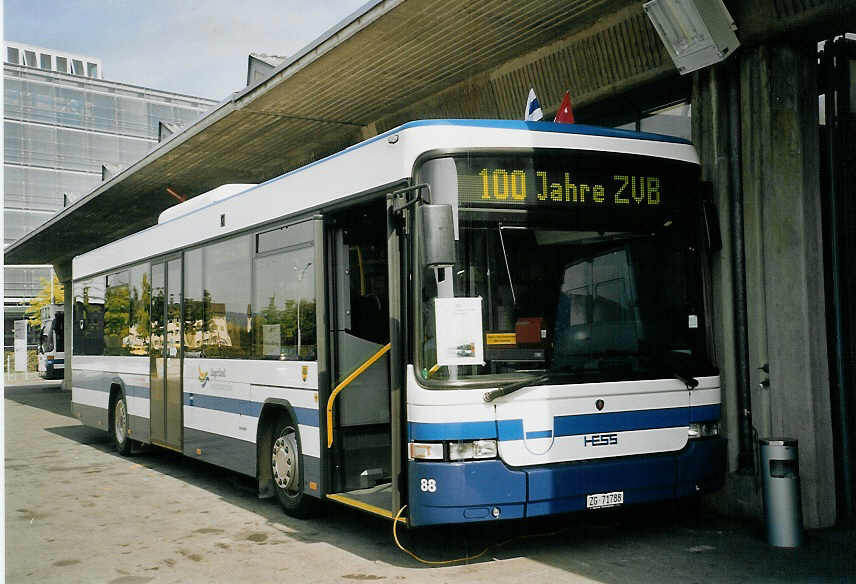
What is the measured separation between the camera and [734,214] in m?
8.48

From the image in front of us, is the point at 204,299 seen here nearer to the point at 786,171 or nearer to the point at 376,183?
the point at 376,183

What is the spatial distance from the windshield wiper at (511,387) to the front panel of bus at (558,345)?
1 cm

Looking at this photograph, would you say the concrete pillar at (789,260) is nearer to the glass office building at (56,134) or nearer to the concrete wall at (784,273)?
the concrete wall at (784,273)

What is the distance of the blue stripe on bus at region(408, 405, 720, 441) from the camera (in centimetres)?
633

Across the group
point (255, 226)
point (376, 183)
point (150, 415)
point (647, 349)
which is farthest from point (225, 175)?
point (647, 349)

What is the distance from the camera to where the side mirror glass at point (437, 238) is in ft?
19.9

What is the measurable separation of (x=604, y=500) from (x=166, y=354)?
7.15 meters

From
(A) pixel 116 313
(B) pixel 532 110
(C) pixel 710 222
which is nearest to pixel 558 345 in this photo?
(C) pixel 710 222

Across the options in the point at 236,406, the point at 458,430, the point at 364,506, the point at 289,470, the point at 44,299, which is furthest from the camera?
the point at 44,299

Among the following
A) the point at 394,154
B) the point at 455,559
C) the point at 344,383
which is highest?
the point at 394,154

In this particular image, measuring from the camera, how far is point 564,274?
22.0ft

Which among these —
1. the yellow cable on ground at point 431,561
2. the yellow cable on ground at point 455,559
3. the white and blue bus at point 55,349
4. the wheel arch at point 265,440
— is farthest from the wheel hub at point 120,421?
the white and blue bus at point 55,349

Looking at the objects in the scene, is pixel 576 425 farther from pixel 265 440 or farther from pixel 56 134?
pixel 56 134

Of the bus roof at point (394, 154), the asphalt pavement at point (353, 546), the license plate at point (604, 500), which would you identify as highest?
the bus roof at point (394, 154)
